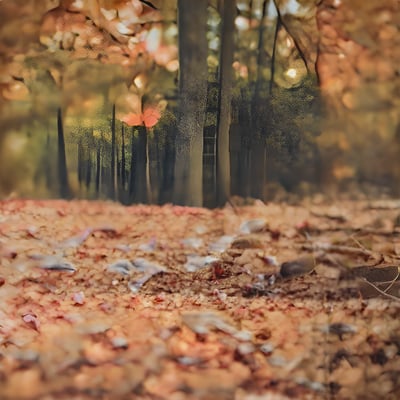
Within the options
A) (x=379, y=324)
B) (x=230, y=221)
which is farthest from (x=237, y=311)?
(x=379, y=324)

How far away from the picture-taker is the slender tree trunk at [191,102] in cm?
128

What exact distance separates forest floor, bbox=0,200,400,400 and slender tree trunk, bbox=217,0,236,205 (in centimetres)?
7

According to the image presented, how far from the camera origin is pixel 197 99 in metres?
1.29

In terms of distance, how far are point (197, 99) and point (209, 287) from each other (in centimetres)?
45

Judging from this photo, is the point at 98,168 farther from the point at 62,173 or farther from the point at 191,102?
the point at 191,102

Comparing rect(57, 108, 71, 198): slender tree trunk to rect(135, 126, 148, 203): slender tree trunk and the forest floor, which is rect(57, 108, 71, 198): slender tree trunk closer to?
the forest floor

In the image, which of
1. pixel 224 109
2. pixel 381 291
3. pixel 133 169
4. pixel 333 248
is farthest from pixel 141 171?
pixel 381 291

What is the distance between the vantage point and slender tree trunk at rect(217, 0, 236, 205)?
1.28m

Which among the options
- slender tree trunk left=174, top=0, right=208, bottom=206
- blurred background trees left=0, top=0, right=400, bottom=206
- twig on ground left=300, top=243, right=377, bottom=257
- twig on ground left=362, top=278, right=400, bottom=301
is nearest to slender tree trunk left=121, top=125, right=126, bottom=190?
blurred background trees left=0, top=0, right=400, bottom=206

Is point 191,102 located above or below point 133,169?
above

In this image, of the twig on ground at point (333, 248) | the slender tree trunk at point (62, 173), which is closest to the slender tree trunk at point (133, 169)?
the slender tree trunk at point (62, 173)

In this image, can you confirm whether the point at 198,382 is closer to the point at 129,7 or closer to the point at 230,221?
the point at 230,221

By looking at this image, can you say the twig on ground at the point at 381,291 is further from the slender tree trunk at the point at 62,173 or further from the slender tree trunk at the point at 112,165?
the slender tree trunk at the point at 62,173

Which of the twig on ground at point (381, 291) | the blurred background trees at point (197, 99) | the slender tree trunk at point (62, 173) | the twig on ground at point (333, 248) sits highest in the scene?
the blurred background trees at point (197, 99)
